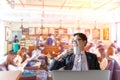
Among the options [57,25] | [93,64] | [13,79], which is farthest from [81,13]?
[13,79]

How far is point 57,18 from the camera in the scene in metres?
8.23

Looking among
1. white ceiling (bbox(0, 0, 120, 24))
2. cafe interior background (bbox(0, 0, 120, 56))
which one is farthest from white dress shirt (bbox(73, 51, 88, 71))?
white ceiling (bbox(0, 0, 120, 24))

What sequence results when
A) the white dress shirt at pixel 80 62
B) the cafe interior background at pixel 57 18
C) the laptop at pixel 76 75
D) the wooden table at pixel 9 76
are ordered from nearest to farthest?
the laptop at pixel 76 75, the wooden table at pixel 9 76, the white dress shirt at pixel 80 62, the cafe interior background at pixel 57 18

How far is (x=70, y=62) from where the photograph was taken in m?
1.73

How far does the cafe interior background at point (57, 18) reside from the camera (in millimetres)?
7207

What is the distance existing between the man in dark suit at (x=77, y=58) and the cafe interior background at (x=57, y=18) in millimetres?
4734

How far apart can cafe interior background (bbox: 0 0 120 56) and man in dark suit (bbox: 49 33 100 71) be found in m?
4.73

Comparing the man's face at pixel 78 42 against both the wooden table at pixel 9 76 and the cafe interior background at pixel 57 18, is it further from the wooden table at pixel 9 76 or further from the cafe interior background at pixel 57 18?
the cafe interior background at pixel 57 18

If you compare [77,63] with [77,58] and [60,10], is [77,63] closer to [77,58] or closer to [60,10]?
[77,58]

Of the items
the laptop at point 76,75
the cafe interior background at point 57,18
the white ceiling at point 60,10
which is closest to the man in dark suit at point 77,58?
the laptop at point 76,75

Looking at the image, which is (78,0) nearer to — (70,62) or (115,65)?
(115,65)

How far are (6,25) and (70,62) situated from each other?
10.1 meters

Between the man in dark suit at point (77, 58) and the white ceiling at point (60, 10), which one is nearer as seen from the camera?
the man in dark suit at point (77, 58)

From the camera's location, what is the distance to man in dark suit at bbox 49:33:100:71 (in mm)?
1671
